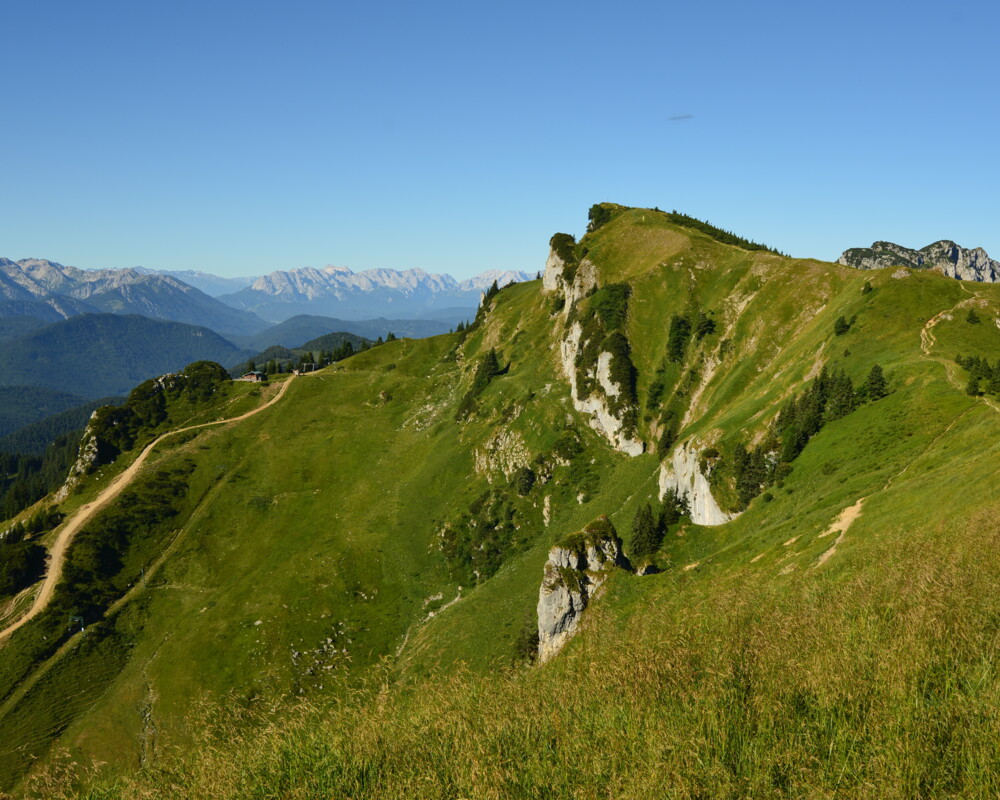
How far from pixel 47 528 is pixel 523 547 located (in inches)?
3900

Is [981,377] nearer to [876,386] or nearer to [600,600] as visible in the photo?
[876,386]

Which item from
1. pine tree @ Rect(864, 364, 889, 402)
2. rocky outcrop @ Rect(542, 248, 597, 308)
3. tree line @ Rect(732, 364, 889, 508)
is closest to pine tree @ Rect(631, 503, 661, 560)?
tree line @ Rect(732, 364, 889, 508)

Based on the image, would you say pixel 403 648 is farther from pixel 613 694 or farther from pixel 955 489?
pixel 613 694

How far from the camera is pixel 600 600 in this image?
2312 inches

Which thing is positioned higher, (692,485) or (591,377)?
(591,377)

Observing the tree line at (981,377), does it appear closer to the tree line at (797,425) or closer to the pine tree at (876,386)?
the pine tree at (876,386)

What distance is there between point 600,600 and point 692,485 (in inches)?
1383

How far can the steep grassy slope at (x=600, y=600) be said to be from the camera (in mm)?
12453

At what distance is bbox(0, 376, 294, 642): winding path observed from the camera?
101 metres

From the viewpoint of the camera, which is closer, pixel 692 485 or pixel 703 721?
pixel 703 721

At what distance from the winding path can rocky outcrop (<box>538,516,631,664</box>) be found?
296 ft

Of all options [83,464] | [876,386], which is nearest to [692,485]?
[876,386]

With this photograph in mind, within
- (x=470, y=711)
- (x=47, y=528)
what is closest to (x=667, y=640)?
(x=470, y=711)

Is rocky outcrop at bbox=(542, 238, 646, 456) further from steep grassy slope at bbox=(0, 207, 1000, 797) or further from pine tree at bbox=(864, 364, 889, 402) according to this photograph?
pine tree at bbox=(864, 364, 889, 402)
